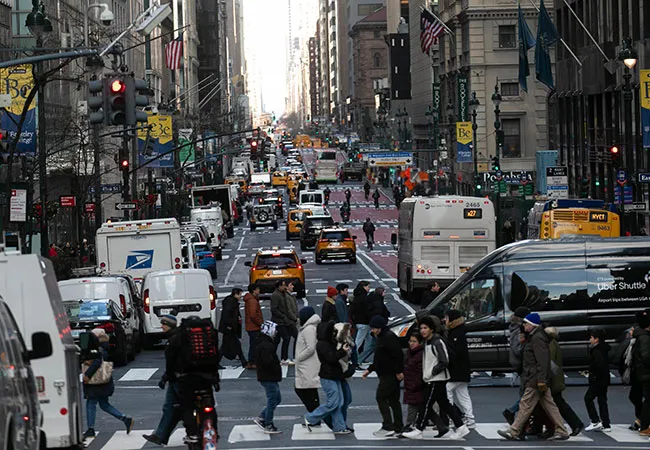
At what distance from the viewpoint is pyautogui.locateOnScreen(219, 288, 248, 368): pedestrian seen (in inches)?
1125

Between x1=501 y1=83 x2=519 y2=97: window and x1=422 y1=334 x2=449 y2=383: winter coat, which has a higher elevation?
x1=501 y1=83 x2=519 y2=97: window

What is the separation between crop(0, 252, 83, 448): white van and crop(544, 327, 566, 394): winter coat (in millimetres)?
6438

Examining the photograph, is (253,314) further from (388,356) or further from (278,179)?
(278,179)

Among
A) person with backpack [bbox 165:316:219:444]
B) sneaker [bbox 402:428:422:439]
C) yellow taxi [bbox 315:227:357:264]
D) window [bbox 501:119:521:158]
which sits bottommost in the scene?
sneaker [bbox 402:428:422:439]

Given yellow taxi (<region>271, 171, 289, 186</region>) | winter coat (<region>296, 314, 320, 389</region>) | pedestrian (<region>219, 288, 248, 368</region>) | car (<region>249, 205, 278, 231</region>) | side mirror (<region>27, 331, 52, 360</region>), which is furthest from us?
yellow taxi (<region>271, 171, 289, 186</region>)

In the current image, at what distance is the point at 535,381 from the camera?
61.4 ft

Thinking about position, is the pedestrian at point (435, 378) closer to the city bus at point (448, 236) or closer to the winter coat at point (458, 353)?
the winter coat at point (458, 353)

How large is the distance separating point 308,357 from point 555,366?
3.21 m

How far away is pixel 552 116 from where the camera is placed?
82000 mm

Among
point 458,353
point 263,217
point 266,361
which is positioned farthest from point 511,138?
point 266,361

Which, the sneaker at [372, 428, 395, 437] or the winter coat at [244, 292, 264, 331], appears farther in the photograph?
the winter coat at [244, 292, 264, 331]

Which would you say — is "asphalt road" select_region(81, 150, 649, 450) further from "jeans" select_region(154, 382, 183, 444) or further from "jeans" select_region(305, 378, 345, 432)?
"jeans" select_region(154, 382, 183, 444)

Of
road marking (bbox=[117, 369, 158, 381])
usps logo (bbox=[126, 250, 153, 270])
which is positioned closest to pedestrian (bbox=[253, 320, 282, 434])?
road marking (bbox=[117, 369, 158, 381])

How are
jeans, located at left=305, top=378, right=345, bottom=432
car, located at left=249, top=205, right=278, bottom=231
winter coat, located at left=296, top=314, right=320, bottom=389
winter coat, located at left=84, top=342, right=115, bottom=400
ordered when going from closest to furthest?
jeans, located at left=305, top=378, right=345, bottom=432, winter coat, located at left=296, top=314, right=320, bottom=389, winter coat, located at left=84, top=342, right=115, bottom=400, car, located at left=249, top=205, right=278, bottom=231
